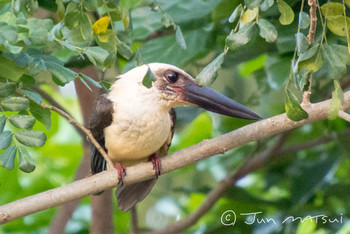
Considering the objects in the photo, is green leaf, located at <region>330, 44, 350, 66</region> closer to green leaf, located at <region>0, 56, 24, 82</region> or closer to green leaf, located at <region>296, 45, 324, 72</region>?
green leaf, located at <region>296, 45, 324, 72</region>

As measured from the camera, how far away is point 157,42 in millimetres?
2938

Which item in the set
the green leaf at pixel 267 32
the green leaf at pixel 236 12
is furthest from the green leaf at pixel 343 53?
the green leaf at pixel 236 12

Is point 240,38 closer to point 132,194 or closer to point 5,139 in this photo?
point 5,139

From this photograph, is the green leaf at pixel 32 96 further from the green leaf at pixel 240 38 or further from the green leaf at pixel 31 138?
the green leaf at pixel 240 38

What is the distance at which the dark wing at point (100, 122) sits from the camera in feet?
8.33

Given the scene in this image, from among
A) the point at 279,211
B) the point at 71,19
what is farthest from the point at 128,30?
the point at 279,211

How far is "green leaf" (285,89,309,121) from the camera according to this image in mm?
1771

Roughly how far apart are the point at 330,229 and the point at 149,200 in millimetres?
857

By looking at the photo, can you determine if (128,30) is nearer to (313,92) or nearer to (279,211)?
(313,92)

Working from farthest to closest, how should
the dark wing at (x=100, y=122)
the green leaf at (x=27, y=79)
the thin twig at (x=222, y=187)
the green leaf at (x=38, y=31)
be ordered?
the thin twig at (x=222, y=187), the dark wing at (x=100, y=122), the green leaf at (x=27, y=79), the green leaf at (x=38, y=31)

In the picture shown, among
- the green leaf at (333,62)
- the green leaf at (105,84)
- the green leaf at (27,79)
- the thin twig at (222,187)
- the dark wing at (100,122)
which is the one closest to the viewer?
the green leaf at (333,62)

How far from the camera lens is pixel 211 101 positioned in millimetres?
2475

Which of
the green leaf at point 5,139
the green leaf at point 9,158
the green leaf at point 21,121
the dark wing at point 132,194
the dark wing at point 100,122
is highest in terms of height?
the green leaf at point 21,121

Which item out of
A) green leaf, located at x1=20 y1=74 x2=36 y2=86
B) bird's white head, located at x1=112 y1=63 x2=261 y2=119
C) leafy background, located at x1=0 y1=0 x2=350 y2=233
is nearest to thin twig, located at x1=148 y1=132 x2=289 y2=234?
leafy background, located at x1=0 y1=0 x2=350 y2=233
